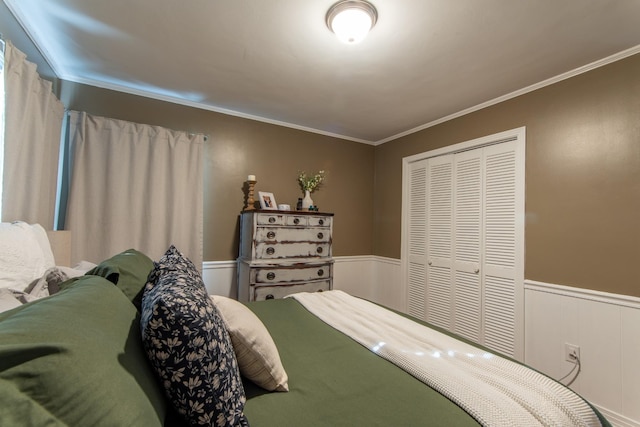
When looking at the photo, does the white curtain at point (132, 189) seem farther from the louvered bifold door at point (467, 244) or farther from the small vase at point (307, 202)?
the louvered bifold door at point (467, 244)

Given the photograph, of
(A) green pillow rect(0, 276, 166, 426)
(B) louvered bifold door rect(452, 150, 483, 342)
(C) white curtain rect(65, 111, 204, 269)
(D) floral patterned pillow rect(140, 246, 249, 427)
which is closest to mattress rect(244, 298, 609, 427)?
(D) floral patterned pillow rect(140, 246, 249, 427)

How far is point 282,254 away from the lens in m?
2.93

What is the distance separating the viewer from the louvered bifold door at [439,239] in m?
3.12

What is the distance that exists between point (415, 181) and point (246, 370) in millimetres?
3047

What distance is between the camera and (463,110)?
9.72 feet

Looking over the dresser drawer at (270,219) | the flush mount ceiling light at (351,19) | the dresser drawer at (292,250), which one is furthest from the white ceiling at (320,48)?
the dresser drawer at (292,250)

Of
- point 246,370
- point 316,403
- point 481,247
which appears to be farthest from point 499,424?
point 481,247

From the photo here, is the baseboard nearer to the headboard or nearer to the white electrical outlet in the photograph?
the white electrical outlet

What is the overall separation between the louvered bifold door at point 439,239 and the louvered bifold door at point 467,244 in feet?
0.23

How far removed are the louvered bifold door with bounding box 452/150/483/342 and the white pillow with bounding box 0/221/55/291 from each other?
317 cm

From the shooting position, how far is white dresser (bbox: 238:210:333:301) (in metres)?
2.79

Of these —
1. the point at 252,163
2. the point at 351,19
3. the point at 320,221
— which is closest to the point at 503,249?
the point at 320,221

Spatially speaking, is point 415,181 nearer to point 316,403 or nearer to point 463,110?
point 463,110

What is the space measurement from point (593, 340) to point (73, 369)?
2.90 metres
